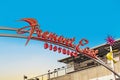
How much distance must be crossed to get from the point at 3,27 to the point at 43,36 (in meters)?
6.90

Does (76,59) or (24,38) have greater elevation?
(76,59)

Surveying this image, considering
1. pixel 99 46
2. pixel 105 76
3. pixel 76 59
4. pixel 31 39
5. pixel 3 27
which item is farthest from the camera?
pixel 76 59

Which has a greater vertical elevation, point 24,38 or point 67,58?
point 67,58

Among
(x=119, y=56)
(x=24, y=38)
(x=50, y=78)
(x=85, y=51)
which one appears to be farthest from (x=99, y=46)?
(x=24, y=38)

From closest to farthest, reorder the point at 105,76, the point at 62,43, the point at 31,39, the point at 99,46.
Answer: the point at 31,39 → the point at 62,43 → the point at 105,76 → the point at 99,46

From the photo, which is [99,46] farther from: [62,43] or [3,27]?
[3,27]

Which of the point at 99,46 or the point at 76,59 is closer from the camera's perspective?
the point at 99,46

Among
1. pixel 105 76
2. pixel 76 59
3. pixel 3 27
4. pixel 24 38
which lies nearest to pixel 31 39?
pixel 24 38

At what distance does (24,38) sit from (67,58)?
3430 centimetres

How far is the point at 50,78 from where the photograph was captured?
211 feet

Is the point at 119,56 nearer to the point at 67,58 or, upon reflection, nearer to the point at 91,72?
the point at 91,72

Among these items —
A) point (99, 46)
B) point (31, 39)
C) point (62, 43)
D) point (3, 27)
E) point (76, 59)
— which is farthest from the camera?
point (76, 59)

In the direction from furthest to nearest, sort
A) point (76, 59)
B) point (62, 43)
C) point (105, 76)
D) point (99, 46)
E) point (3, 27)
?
point (76, 59)
point (99, 46)
point (105, 76)
point (62, 43)
point (3, 27)

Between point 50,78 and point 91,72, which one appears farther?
point 50,78
